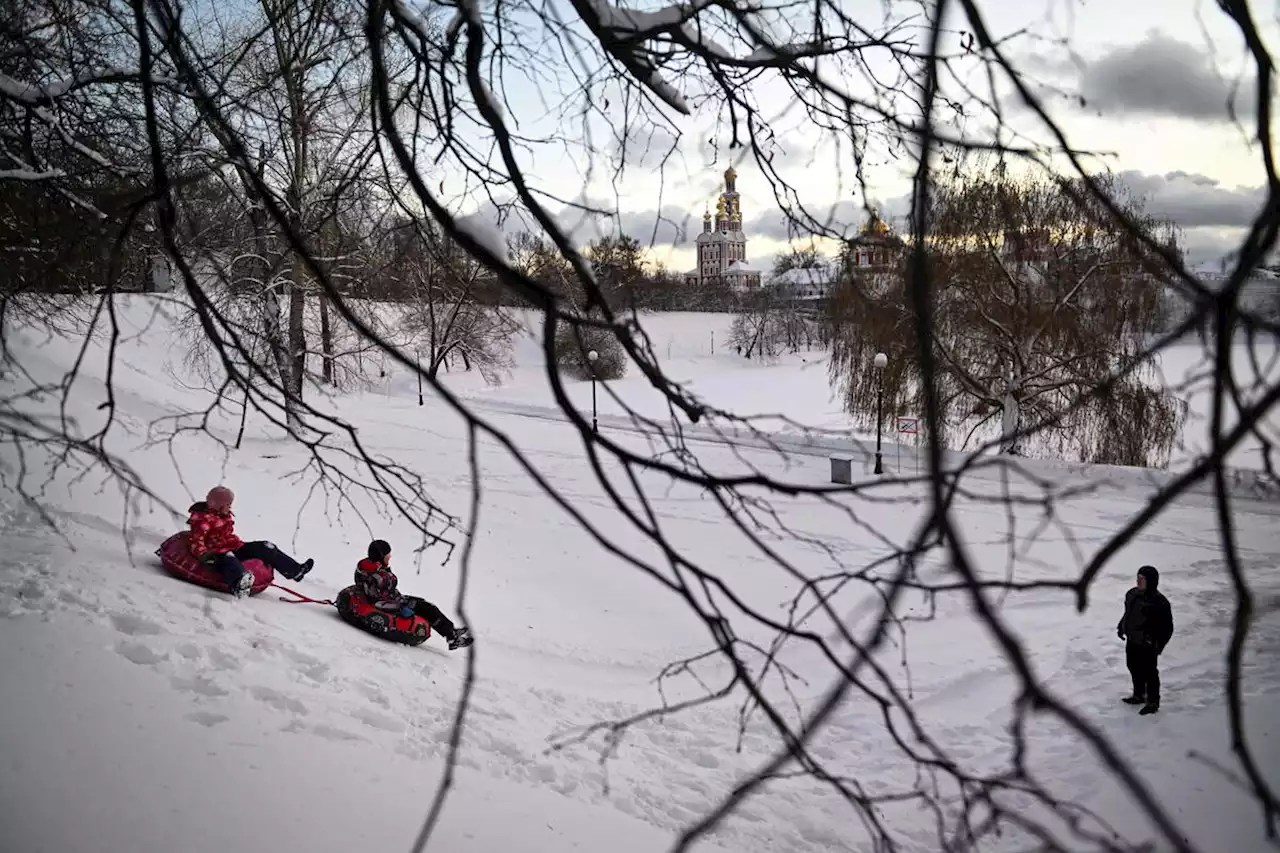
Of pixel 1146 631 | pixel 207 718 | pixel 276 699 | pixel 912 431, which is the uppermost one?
pixel 912 431

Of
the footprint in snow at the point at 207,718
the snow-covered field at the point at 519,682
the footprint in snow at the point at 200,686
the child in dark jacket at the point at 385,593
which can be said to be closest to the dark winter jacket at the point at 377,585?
the child in dark jacket at the point at 385,593

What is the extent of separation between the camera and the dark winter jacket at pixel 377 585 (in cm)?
470

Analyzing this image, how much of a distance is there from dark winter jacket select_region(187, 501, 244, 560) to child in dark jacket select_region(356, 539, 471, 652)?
729 millimetres

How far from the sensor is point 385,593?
15.5 feet

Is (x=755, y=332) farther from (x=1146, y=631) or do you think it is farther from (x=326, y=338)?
(x=1146, y=631)

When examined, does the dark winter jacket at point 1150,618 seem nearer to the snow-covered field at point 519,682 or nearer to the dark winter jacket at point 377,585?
the snow-covered field at point 519,682

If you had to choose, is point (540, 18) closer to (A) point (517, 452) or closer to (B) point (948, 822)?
(A) point (517, 452)

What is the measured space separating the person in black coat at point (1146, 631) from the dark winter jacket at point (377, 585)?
3.88m

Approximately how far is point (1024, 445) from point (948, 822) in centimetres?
46

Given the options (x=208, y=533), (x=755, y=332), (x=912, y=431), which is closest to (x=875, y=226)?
(x=912, y=431)

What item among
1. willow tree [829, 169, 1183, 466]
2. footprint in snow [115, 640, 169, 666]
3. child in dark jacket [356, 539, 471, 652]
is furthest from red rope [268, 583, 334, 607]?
willow tree [829, 169, 1183, 466]

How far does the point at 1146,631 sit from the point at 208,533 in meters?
4.88

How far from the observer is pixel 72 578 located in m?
3.72

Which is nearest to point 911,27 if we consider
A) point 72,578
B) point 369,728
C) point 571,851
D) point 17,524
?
point 571,851
